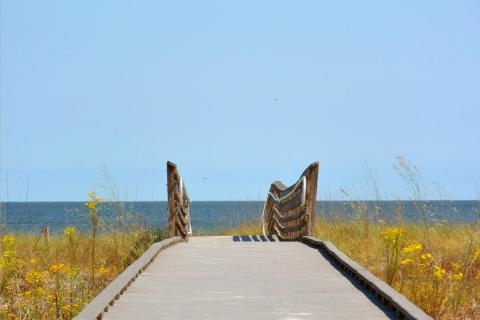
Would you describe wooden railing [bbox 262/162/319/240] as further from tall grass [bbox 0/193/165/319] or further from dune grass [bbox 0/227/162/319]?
dune grass [bbox 0/227/162/319]

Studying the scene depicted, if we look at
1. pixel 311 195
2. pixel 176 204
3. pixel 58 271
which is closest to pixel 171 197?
pixel 176 204

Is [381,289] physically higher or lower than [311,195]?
lower

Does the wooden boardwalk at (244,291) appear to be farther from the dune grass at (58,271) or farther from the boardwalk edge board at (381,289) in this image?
the dune grass at (58,271)

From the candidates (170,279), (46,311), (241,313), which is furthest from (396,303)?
(46,311)

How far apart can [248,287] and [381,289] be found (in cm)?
138

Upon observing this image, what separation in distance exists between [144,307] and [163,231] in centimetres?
762

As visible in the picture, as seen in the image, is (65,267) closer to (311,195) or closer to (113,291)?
(113,291)

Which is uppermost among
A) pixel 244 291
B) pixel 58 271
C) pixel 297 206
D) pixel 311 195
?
pixel 311 195

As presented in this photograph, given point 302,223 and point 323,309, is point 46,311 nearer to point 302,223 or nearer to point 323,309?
point 323,309

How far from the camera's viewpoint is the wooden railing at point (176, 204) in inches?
536

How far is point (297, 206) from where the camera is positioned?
46.5ft

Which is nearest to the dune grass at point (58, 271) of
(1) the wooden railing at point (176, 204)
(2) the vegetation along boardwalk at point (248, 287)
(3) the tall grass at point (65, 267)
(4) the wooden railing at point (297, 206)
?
(3) the tall grass at point (65, 267)

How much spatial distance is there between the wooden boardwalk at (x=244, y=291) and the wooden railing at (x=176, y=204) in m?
2.97

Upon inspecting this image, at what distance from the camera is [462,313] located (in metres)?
8.81
